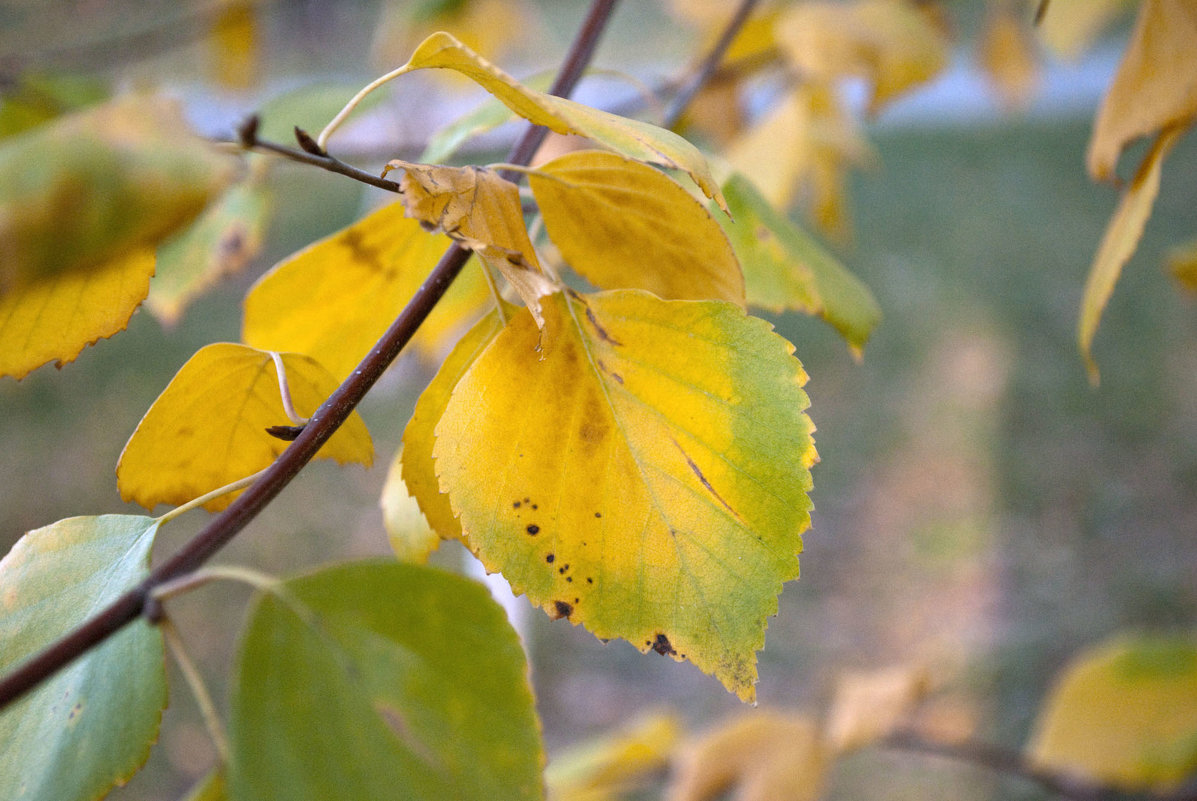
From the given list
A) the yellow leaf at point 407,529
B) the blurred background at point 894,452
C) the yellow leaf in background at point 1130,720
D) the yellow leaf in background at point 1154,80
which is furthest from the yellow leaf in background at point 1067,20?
the yellow leaf at point 407,529

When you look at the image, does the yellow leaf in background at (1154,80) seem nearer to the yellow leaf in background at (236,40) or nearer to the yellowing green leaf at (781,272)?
the yellowing green leaf at (781,272)

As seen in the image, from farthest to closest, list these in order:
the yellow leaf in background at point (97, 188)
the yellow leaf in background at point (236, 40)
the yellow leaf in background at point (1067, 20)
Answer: the yellow leaf in background at point (236, 40) → the yellow leaf in background at point (1067, 20) → the yellow leaf in background at point (97, 188)

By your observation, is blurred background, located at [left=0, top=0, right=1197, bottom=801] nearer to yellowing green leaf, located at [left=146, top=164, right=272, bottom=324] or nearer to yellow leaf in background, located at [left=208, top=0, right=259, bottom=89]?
yellow leaf in background, located at [left=208, top=0, right=259, bottom=89]

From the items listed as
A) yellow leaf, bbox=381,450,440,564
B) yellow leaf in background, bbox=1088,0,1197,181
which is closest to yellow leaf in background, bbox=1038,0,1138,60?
yellow leaf in background, bbox=1088,0,1197,181

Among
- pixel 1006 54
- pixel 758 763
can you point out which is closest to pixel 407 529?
pixel 758 763

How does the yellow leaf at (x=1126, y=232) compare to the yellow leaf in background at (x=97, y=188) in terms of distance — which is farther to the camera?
the yellow leaf at (x=1126, y=232)

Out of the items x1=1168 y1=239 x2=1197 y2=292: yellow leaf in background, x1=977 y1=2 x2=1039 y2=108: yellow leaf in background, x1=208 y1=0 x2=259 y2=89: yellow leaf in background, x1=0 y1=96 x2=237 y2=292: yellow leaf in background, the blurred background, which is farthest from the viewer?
the blurred background

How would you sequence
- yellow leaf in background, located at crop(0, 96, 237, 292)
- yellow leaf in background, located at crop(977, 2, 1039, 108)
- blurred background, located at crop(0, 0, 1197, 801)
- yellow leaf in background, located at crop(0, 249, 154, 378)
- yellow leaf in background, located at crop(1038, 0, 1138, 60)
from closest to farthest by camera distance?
yellow leaf in background, located at crop(0, 96, 237, 292)
yellow leaf in background, located at crop(0, 249, 154, 378)
yellow leaf in background, located at crop(1038, 0, 1138, 60)
yellow leaf in background, located at crop(977, 2, 1039, 108)
blurred background, located at crop(0, 0, 1197, 801)
